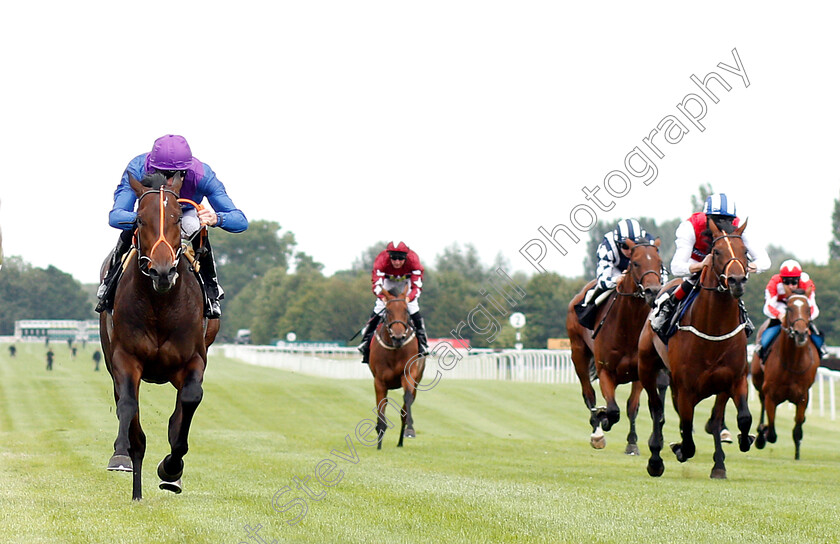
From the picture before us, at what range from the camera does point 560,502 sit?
857 centimetres

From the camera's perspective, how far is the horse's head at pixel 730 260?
9.62 m

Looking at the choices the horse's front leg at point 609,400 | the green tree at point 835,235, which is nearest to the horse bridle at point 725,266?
the horse's front leg at point 609,400

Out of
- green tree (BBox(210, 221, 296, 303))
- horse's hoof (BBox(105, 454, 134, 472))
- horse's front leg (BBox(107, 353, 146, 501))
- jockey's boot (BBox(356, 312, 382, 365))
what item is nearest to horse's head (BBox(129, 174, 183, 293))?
horse's front leg (BBox(107, 353, 146, 501))

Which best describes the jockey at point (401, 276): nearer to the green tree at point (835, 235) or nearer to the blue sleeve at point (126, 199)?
the blue sleeve at point (126, 199)

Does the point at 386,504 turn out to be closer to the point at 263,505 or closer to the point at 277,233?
the point at 263,505

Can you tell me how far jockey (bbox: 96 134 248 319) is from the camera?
26.0ft

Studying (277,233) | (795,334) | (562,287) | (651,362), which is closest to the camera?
(651,362)

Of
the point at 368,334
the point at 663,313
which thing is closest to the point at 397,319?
the point at 368,334

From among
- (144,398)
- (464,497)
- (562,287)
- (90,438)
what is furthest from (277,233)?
(464,497)

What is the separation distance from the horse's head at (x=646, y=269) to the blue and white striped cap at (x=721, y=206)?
1.27 m

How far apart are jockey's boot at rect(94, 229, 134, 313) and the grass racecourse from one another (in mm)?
1377

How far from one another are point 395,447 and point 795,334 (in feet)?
18.0

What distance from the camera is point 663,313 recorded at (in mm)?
11039

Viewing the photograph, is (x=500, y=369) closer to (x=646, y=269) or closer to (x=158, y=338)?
(x=646, y=269)
